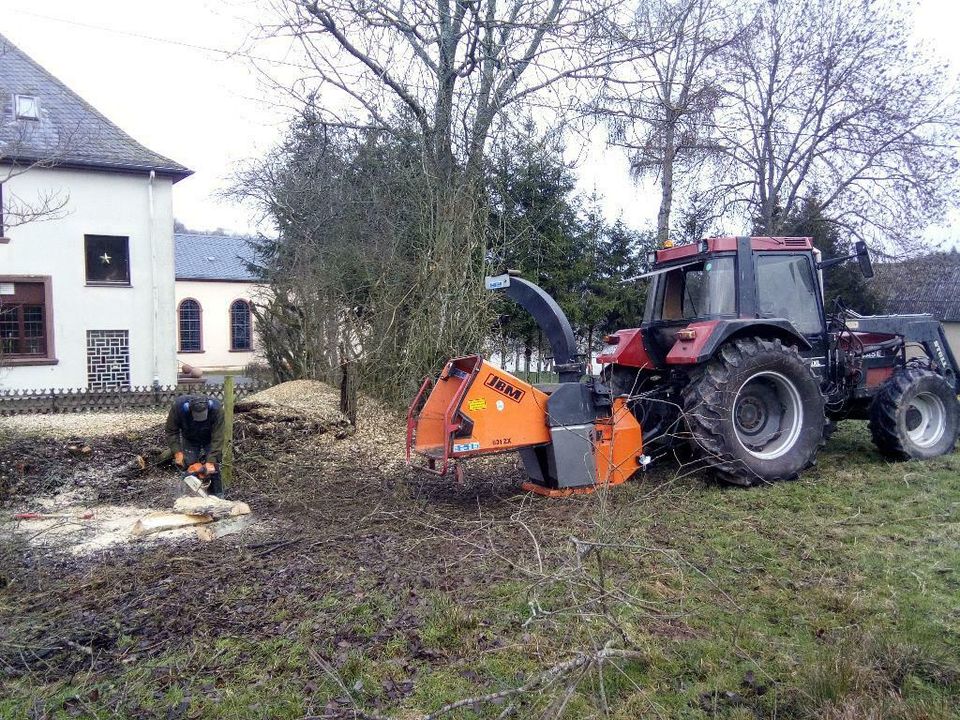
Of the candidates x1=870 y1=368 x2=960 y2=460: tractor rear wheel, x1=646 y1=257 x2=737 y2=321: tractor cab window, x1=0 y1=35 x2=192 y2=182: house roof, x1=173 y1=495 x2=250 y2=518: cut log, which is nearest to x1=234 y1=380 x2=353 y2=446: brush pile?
x1=173 y1=495 x2=250 y2=518: cut log

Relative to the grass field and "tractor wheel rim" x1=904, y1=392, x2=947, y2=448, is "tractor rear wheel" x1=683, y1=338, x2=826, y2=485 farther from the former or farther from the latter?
"tractor wheel rim" x1=904, y1=392, x2=947, y2=448

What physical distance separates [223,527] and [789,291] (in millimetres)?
5492

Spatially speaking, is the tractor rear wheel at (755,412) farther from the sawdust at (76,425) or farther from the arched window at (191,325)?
the arched window at (191,325)

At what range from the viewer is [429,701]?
331 centimetres

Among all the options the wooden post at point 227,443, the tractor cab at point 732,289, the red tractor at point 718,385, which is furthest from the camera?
the wooden post at point 227,443

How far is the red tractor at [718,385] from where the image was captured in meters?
6.39

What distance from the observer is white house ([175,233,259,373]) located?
36625mm

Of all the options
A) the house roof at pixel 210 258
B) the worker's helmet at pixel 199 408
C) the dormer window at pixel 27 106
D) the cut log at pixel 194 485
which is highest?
the dormer window at pixel 27 106

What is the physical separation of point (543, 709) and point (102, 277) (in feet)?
68.9

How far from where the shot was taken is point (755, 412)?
7.14 metres

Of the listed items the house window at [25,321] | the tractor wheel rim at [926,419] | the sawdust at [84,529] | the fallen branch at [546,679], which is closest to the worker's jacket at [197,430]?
the sawdust at [84,529]

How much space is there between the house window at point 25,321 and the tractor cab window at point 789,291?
733 inches

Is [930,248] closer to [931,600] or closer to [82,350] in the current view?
[931,600]

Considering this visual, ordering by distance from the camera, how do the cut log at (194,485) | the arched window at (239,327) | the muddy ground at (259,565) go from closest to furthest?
the muddy ground at (259,565) < the cut log at (194,485) < the arched window at (239,327)
